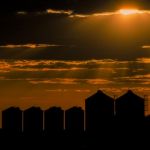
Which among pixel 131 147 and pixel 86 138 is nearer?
pixel 131 147

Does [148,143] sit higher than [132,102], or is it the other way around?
[132,102]

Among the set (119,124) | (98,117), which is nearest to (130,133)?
(119,124)

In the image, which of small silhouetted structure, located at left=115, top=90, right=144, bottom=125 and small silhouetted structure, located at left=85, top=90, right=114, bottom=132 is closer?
small silhouetted structure, located at left=115, top=90, right=144, bottom=125

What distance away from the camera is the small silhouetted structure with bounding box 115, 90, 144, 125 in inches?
7288

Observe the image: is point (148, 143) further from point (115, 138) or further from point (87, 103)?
point (87, 103)

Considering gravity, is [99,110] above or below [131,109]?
below

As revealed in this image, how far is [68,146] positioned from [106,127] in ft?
58.7

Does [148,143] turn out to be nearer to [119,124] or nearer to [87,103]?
[119,124]

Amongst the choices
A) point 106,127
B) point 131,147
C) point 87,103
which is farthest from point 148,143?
point 87,103

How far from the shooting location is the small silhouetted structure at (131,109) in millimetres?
185125

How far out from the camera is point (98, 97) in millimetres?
196500

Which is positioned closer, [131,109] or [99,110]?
[131,109]

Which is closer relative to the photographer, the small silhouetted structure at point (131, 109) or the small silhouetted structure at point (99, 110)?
the small silhouetted structure at point (131, 109)

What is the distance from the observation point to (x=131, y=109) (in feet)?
606
